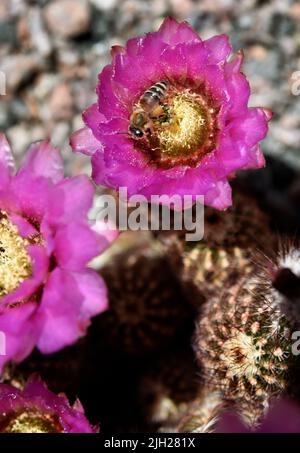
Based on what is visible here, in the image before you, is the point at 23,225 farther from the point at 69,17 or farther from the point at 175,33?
the point at 69,17

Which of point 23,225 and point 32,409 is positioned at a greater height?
point 23,225

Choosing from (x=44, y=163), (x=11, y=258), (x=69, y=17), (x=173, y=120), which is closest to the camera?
(x=44, y=163)

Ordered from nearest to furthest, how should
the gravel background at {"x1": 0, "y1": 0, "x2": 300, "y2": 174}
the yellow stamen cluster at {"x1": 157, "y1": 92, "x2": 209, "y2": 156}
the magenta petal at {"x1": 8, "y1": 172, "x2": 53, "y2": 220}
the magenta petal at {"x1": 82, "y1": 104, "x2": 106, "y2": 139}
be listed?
the magenta petal at {"x1": 8, "y1": 172, "x2": 53, "y2": 220}
the magenta petal at {"x1": 82, "y1": 104, "x2": 106, "y2": 139}
the yellow stamen cluster at {"x1": 157, "y1": 92, "x2": 209, "y2": 156}
the gravel background at {"x1": 0, "y1": 0, "x2": 300, "y2": 174}

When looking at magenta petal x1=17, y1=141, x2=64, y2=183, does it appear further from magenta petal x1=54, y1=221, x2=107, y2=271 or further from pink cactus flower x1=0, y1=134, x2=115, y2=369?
magenta petal x1=54, y1=221, x2=107, y2=271

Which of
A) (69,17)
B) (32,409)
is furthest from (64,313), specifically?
(69,17)

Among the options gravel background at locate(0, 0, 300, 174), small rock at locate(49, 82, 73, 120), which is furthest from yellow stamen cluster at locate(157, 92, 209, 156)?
small rock at locate(49, 82, 73, 120)

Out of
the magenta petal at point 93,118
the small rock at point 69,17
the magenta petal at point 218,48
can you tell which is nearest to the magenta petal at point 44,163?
the magenta petal at point 93,118
